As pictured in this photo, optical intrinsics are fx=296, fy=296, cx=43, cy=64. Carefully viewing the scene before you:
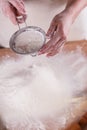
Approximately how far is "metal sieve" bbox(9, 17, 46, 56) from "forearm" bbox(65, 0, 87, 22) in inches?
6.2

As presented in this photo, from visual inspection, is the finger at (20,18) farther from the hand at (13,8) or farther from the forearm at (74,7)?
the forearm at (74,7)

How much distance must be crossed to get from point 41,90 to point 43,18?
0.45m

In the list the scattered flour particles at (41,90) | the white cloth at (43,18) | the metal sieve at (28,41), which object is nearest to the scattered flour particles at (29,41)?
the metal sieve at (28,41)

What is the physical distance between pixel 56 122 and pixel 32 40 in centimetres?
31

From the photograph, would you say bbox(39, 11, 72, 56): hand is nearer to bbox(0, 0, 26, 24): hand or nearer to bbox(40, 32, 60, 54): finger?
bbox(40, 32, 60, 54): finger

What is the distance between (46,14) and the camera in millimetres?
1371

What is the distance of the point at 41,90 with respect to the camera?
1.06 m

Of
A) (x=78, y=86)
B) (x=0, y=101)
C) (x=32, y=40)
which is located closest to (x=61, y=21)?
(x=32, y=40)

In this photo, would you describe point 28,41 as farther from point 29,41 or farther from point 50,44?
point 50,44

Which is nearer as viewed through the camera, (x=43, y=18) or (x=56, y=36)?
(x=56, y=36)

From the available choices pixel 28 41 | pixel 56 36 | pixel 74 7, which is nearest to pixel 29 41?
pixel 28 41

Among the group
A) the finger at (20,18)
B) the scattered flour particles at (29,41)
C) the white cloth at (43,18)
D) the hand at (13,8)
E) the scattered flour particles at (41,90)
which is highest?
the hand at (13,8)

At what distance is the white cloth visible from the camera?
134cm

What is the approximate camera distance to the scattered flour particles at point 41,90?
98 centimetres
